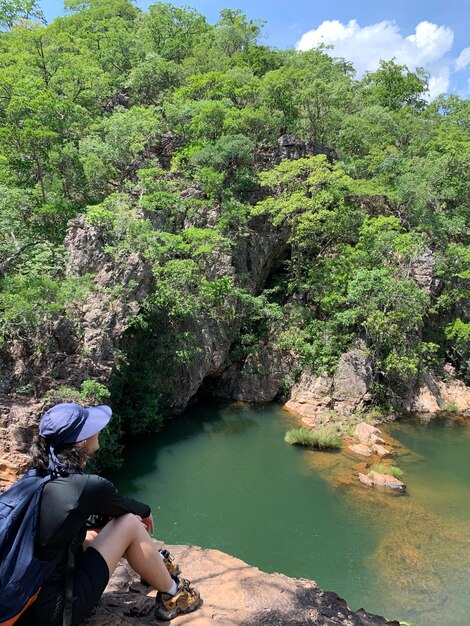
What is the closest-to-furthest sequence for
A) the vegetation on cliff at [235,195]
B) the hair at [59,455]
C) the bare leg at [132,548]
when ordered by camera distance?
the hair at [59,455], the bare leg at [132,548], the vegetation on cliff at [235,195]

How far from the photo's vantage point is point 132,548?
291cm

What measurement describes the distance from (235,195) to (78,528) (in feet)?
56.6

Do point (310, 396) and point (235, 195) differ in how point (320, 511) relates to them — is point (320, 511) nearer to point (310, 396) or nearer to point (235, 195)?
point (310, 396)

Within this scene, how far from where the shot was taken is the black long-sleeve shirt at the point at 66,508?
2250 mm

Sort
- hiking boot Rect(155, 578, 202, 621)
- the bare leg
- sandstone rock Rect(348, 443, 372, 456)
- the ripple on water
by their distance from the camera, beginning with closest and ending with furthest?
the bare leg → hiking boot Rect(155, 578, 202, 621) → the ripple on water → sandstone rock Rect(348, 443, 372, 456)

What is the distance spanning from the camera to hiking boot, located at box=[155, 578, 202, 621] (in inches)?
118

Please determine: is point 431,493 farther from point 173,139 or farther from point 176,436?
point 173,139

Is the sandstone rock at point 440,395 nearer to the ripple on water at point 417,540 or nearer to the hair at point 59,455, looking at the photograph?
the ripple on water at point 417,540

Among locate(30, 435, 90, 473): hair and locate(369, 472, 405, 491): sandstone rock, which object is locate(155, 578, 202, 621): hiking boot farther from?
locate(369, 472, 405, 491): sandstone rock

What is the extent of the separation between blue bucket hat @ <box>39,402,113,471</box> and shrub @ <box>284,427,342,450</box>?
11.0m

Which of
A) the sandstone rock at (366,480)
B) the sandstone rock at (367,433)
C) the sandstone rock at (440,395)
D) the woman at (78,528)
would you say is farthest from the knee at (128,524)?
the sandstone rock at (440,395)

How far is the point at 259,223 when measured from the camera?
741 inches

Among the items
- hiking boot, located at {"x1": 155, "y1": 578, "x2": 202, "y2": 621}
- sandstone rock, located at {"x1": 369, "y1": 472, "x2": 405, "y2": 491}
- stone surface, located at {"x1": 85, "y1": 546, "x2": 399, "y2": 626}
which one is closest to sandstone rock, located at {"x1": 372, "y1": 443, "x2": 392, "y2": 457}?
sandstone rock, located at {"x1": 369, "y1": 472, "x2": 405, "y2": 491}

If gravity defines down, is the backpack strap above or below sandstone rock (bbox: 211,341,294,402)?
above
